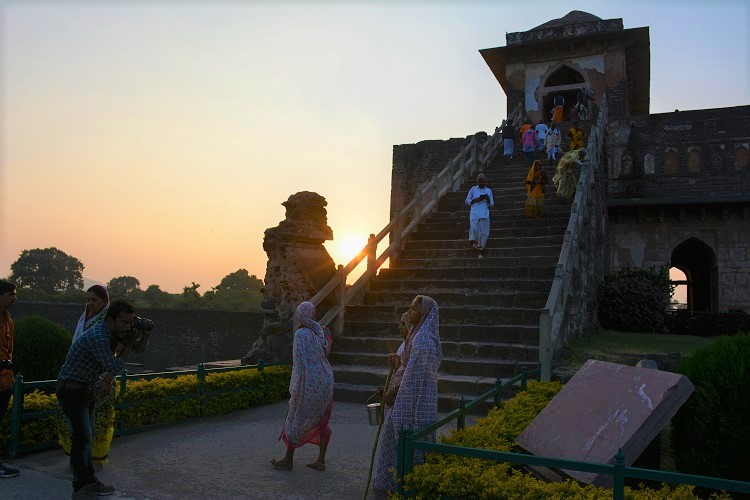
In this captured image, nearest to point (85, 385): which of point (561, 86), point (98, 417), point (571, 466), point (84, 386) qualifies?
point (84, 386)

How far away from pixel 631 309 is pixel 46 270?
58793mm

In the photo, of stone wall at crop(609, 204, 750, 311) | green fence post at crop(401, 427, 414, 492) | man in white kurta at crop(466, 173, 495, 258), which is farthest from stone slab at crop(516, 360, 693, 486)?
stone wall at crop(609, 204, 750, 311)

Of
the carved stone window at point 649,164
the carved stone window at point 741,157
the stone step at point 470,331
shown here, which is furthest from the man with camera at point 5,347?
the carved stone window at point 741,157

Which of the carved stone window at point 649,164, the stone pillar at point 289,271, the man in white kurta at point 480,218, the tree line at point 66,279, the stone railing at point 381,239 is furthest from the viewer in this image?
the tree line at point 66,279

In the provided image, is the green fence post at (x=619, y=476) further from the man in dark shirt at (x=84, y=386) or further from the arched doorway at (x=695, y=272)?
the arched doorway at (x=695, y=272)

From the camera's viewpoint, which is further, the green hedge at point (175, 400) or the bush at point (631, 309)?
the bush at point (631, 309)

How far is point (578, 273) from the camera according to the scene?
11109 millimetres

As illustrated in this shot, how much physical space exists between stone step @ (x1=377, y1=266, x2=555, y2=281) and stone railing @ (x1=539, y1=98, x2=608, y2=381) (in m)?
0.41

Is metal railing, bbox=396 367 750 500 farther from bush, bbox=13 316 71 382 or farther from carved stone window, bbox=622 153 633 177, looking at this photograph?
carved stone window, bbox=622 153 633 177

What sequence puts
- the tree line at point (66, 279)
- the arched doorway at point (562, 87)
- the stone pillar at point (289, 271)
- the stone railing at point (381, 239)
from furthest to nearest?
the tree line at point (66, 279) < the arched doorway at point (562, 87) < the stone railing at point (381, 239) < the stone pillar at point (289, 271)

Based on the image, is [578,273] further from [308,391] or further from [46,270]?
[46,270]

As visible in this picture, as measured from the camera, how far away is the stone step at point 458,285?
10070 mm

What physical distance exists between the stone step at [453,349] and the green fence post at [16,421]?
466 cm

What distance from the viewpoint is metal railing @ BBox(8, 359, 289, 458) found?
5.47 metres
